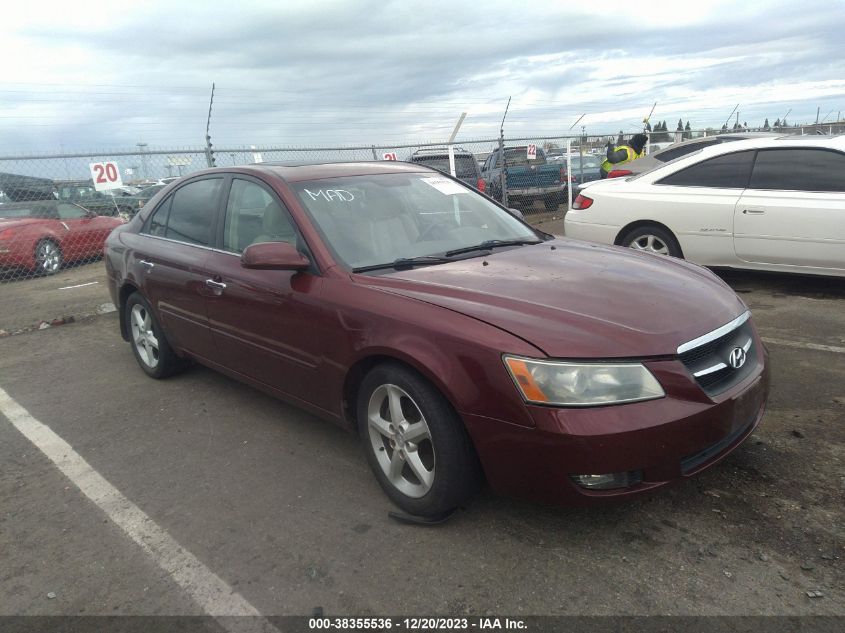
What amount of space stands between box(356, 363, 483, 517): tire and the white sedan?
3.89 meters

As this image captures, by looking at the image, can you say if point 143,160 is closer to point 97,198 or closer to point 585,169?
point 97,198

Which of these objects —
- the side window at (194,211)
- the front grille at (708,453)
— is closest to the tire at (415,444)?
the front grille at (708,453)

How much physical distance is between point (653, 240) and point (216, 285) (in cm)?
474

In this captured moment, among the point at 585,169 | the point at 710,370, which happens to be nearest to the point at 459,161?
the point at 585,169

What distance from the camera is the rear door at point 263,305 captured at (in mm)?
3240

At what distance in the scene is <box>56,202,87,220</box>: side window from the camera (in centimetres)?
1127

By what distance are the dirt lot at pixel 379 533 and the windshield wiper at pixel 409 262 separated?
1053 millimetres

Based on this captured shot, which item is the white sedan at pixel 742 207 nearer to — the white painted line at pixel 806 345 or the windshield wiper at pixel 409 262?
the white painted line at pixel 806 345

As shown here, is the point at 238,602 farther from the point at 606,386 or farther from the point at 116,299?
the point at 116,299

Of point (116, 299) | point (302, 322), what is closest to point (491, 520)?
point (302, 322)

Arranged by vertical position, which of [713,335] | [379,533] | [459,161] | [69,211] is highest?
[459,161]

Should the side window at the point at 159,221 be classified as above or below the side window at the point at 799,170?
above

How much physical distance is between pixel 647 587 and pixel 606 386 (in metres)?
0.74

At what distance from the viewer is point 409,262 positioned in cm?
327
